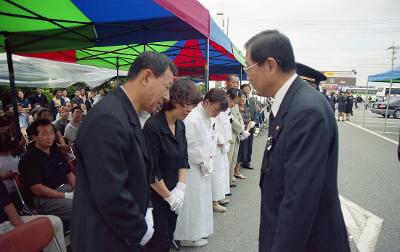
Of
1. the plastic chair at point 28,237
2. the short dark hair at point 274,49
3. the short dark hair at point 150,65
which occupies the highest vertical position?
the short dark hair at point 274,49

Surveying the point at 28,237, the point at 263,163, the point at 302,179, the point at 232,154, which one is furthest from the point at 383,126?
the point at 28,237

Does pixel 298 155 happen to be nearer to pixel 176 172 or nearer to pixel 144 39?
pixel 176 172

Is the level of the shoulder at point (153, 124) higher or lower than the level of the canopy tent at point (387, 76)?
lower

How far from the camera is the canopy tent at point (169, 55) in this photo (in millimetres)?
6176

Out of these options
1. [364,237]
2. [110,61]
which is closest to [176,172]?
[364,237]

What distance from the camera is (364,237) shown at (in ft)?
11.5

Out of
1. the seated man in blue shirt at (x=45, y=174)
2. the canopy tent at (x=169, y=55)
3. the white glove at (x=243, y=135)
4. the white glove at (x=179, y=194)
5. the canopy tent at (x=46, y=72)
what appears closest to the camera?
the white glove at (x=179, y=194)

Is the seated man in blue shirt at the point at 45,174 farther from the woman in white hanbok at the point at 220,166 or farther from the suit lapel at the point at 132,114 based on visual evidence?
the suit lapel at the point at 132,114

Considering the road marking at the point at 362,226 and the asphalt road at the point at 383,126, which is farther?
the asphalt road at the point at 383,126

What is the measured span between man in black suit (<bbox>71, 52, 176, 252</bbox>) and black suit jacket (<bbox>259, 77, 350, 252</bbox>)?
0.67 metres

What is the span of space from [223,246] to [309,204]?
239cm

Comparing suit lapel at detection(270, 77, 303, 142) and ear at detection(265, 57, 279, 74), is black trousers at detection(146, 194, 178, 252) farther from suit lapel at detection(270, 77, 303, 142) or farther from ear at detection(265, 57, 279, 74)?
ear at detection(265, 57, 279, 74)

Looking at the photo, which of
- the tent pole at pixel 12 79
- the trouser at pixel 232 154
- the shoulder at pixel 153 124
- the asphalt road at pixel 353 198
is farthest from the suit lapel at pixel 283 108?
the tent pole at pixel 12 79

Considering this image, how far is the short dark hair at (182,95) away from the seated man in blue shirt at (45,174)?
1.66 meters
